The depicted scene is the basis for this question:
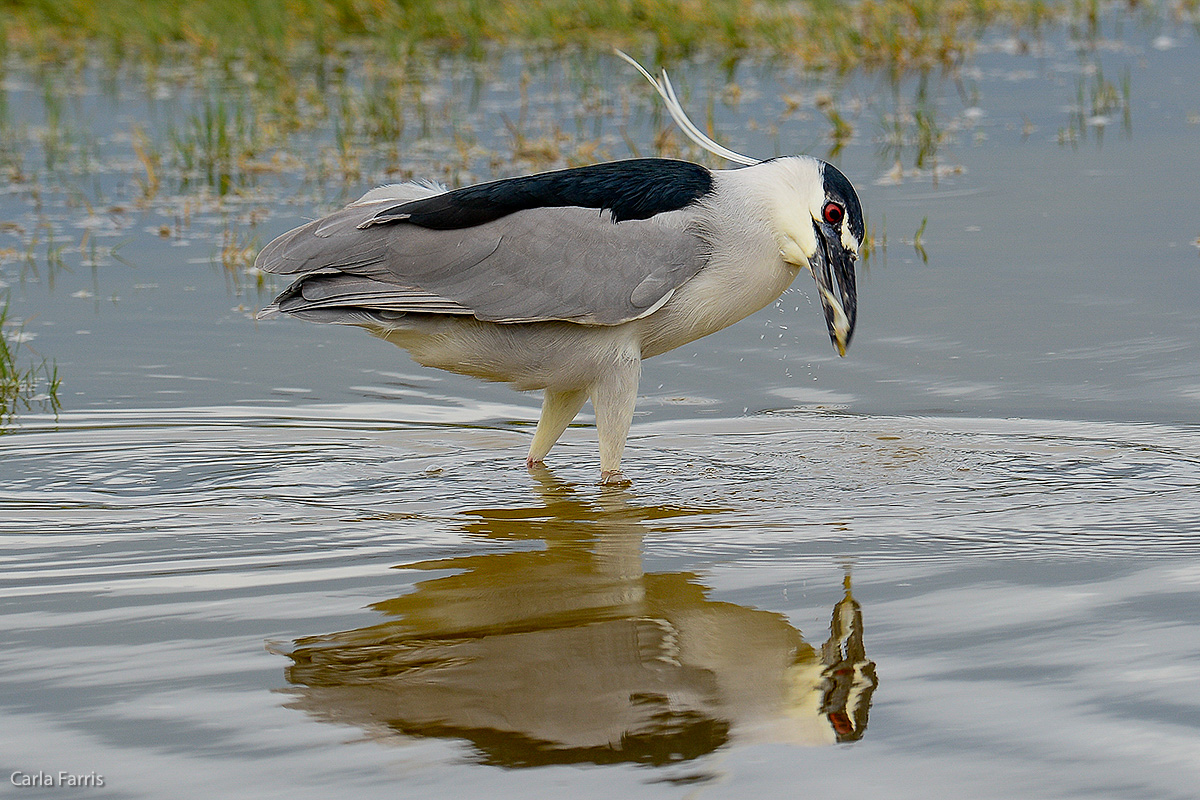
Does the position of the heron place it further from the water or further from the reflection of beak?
the water

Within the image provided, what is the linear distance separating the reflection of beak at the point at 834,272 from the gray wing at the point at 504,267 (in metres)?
0.35

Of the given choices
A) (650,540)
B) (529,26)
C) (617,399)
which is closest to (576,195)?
(617,399)

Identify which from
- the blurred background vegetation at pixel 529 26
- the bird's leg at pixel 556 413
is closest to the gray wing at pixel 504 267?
the bird's leg at pixel 556 413

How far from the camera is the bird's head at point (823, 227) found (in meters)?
5.05

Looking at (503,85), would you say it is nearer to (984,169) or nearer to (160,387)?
(984,169)

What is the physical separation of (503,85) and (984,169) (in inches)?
162

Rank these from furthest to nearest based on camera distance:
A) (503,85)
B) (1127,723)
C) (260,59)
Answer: (260,59) < (503,85) < (1127,723)

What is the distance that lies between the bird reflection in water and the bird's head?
1188mm

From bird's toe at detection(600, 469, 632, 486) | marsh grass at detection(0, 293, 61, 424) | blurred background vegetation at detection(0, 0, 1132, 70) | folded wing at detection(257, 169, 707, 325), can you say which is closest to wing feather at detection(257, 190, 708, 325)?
folded wing at detection(257, 169, 707, 325)

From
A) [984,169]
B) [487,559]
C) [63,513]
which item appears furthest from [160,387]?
[984,169]

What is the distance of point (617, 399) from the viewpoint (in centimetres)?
512

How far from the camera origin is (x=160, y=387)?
6293 mm

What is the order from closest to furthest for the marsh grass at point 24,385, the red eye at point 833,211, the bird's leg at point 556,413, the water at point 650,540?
the water at point 650,540, the red eye at point 833,211, the bird's leg at point 556,413, the marsh grass at point 24,385

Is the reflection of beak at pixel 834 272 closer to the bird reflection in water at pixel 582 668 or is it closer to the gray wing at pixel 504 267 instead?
the gray wing at pixel 504 267
